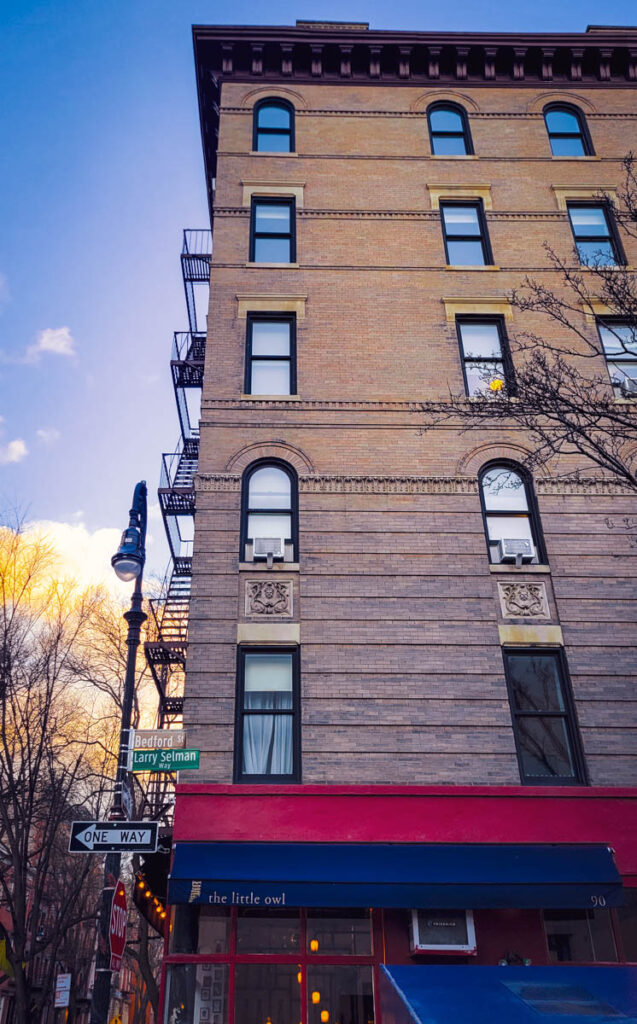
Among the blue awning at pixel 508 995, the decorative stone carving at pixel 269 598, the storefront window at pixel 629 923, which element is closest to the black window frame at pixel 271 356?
the decorative stone carving at pixel 269 598

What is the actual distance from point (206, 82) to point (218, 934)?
1835cm

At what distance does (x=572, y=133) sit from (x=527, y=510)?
405 inches

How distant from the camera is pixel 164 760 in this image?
9750mm

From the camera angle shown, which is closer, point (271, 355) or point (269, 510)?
point (269, 510)

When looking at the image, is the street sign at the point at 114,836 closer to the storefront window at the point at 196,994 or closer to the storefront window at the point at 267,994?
the storefront window at the point at 196,994

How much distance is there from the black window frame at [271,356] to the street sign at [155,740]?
661 cm

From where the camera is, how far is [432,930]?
10.2 metres

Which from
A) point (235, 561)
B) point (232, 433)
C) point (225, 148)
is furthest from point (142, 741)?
point (225, 148)

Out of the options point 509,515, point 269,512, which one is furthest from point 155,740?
point 509,515

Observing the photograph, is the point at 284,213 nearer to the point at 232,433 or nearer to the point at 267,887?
the point at 232,433

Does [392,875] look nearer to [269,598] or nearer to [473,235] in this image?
[269,598]

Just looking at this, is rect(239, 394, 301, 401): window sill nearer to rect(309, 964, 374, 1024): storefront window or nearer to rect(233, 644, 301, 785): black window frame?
rect(233, 644, 301, 785): black window frame

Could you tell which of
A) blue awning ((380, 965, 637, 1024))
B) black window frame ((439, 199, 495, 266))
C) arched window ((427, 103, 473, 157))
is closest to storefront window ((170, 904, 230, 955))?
blue awning ((380, 965, 637, 1024))

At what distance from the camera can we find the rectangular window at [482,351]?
1477 cm
